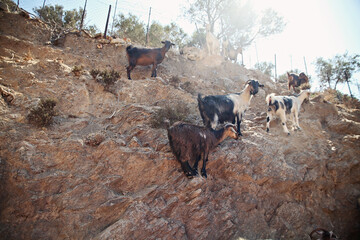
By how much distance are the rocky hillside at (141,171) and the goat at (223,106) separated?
2.56 feet

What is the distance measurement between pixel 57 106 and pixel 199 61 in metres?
10.3

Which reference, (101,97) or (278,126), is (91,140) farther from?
(278,126)

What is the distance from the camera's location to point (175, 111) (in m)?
7.29

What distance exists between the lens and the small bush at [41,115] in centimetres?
595

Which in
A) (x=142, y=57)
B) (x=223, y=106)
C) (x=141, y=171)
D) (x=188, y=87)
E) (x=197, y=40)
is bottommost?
(x=141, y=171)

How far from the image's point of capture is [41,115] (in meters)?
6.02

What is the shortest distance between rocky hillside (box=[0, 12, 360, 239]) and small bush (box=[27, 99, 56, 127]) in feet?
0.49

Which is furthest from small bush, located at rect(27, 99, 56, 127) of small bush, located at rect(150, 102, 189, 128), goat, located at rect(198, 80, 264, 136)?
goat, located at rect(198, 80, 264, 136)

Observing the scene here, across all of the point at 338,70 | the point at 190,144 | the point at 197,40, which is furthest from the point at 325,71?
the point at 190,144

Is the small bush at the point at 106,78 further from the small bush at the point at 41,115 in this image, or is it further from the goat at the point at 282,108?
the goat at the point at 282,108

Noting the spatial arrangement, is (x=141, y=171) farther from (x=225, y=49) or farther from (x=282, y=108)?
(x=225, y=49)

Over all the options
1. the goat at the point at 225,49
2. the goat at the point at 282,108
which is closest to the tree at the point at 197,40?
the goat at the point at 225,49

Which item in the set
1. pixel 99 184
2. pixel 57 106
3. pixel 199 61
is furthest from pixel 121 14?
pixel 99 184

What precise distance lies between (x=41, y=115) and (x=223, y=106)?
217 inches
